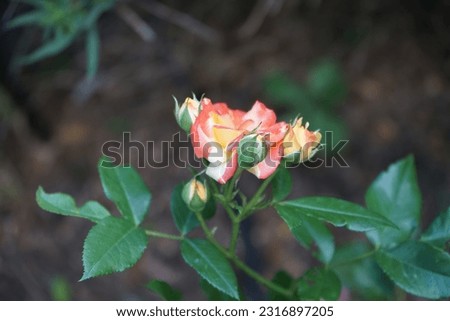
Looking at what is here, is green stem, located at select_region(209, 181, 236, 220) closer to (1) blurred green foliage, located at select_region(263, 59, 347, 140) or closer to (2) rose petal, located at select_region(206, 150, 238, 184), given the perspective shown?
(2) rose petal, located at select_region(206, 150, 238, 184)

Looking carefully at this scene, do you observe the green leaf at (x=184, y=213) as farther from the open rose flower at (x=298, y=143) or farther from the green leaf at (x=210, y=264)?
the open rose flower at (x=298, y=143)

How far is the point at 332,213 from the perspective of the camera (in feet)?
2.43

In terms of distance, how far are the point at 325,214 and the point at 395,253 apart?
0.50 ft

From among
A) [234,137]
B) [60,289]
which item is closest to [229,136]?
[234,137]

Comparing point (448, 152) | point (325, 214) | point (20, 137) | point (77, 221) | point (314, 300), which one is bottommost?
point (77, 221)

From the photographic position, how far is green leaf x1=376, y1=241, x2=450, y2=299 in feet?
2.50

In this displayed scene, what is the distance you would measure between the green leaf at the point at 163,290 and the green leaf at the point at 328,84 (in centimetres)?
108

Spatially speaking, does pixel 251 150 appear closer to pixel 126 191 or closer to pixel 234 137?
pixel 234 137

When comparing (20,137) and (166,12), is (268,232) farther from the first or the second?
(20,137)

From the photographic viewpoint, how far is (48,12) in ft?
4.25

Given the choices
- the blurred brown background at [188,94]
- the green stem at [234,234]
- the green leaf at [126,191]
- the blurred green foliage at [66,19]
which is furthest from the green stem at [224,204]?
the blurred brown background at [188,94]

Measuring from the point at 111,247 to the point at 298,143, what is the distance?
0.25 m
